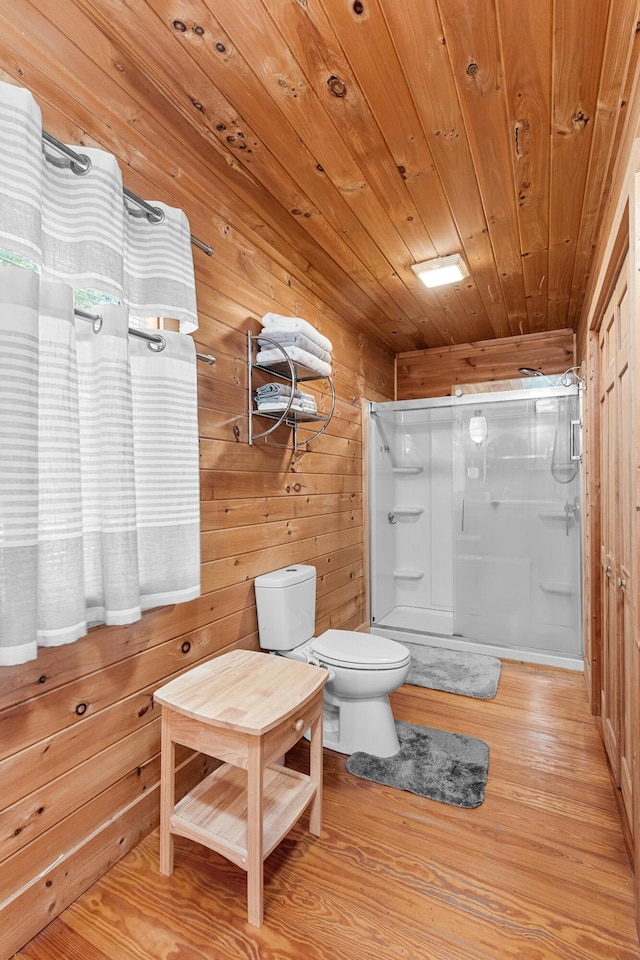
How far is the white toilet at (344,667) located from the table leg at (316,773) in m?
0.42

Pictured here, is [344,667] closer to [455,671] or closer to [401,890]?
[401,890]

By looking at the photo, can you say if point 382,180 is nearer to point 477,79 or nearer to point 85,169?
point 477,79

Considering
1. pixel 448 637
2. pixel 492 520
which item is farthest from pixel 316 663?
pixel 492 520

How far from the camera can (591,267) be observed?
242cm

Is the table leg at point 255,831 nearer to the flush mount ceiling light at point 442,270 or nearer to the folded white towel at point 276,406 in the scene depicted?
the folded white towel at point 276,406

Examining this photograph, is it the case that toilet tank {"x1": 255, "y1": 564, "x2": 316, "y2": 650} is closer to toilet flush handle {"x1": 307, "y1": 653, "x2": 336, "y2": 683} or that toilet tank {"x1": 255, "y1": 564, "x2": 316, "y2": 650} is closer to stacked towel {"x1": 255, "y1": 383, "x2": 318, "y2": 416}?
toilet flush handle {"x1": 307, "y1": 653, "x2": 336, "y2": 683}

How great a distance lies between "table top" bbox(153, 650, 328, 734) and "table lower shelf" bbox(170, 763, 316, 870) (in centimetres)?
34

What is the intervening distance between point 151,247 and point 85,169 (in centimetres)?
28

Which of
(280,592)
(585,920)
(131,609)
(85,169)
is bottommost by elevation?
(585,920)

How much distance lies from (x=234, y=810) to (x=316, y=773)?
0.89ft

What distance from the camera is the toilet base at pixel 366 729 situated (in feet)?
6.45

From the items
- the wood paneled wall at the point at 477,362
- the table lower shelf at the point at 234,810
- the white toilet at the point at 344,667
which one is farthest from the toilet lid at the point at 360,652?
the wood paneled wall at the point at 477,362

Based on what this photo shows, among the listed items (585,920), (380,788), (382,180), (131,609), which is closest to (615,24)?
(382,180)

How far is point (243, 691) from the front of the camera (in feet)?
4.61
